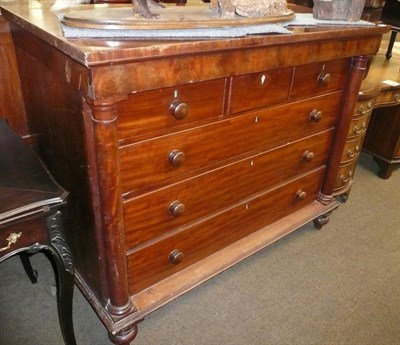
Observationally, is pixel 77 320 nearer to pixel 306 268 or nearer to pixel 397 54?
pixel 306 268

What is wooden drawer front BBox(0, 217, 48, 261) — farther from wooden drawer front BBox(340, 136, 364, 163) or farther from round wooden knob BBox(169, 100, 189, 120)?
wooden drawer front BBox(340, 136, 364, 163)

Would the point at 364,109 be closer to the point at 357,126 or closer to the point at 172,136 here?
the point at 357,126

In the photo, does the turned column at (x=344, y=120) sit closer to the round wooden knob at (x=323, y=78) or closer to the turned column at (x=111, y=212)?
the round wooden knob at (x=323, y=78)

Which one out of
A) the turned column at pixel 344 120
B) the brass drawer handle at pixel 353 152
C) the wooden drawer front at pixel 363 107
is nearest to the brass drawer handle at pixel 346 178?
the brass drawer handle at pixel 353 152

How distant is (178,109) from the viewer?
108 centimetres

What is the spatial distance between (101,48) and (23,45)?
56 cm

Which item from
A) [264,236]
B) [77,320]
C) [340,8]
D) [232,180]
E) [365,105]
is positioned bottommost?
[77,320]

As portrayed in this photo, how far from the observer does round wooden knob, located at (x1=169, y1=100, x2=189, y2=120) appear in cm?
108

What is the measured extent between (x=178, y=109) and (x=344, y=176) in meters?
1.38

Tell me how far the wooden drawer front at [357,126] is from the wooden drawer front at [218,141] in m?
0.31

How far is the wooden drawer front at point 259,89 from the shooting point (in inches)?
49.1

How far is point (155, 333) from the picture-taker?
1453 millimetres

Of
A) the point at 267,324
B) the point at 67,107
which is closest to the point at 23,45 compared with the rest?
the point at 67,107

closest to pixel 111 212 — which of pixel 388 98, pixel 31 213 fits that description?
pixel 31 213
